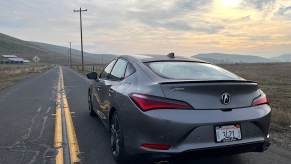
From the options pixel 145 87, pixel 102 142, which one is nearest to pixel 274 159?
pixel 145 87

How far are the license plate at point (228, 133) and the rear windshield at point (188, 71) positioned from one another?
2.56ft

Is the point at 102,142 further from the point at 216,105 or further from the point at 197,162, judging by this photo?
the point at 216,105

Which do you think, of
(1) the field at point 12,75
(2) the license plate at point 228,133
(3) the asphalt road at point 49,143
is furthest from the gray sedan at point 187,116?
(1) the field at point 12,75

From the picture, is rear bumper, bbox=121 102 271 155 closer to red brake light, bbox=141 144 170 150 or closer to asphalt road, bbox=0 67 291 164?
red brake light, bbox=141 144 170 150

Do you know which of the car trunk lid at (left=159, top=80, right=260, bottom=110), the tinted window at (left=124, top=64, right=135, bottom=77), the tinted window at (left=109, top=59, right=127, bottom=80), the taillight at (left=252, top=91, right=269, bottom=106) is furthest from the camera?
the tinted window at (left=109, top=59, right=127, bottom=80)

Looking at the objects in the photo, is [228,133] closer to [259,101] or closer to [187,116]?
[187,116]

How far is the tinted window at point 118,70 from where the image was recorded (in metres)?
5.43

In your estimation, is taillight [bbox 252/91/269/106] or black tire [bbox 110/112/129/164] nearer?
taillight [bbox 252/91/269/106]

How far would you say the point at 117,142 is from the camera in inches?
184

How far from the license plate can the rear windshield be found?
0.78m

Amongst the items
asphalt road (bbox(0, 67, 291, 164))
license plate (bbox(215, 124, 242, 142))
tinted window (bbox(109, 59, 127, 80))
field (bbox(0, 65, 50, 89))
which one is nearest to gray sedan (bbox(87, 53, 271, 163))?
license plate (bbox(215, 124, 242, 142))

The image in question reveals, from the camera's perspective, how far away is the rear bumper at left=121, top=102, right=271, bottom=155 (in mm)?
3756

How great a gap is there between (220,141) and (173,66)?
1.52 m

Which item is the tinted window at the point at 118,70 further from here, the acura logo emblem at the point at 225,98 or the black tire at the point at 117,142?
the acura logo emblem at the point at 225,98
